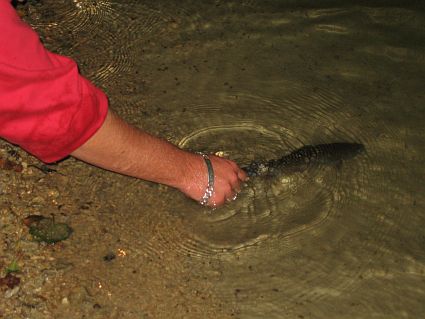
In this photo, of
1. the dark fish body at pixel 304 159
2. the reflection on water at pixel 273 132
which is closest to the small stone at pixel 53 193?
the reflection on water at pixel 273 132

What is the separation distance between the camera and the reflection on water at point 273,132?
106 inches

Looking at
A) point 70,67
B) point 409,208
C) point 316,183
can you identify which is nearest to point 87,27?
point 316,183

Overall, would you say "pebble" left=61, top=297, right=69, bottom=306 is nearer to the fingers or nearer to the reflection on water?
the reflection on water

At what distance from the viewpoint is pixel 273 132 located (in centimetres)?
339

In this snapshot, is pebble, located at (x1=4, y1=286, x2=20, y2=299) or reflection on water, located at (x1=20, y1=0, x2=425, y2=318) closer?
pebble, located at (x1=4, y1=286, x2=20, y2=299)

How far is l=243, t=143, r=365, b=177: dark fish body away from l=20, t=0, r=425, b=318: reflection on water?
0.05m

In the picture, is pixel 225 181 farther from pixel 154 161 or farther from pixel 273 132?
pixel 273 132

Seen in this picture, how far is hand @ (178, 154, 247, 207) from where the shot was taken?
108 inches

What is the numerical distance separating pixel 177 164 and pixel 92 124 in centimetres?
74

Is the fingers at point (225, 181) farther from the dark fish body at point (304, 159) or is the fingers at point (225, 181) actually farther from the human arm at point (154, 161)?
the dark fish body at point (304, 159)

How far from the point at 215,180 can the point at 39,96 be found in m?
1.30

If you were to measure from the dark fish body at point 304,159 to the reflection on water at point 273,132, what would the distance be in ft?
0.17

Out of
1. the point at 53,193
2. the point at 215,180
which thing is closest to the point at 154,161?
the point at 215,180

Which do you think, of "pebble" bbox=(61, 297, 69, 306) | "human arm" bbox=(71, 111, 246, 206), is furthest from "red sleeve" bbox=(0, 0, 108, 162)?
"pebble" bbox=(61, 297, 69, 306)
